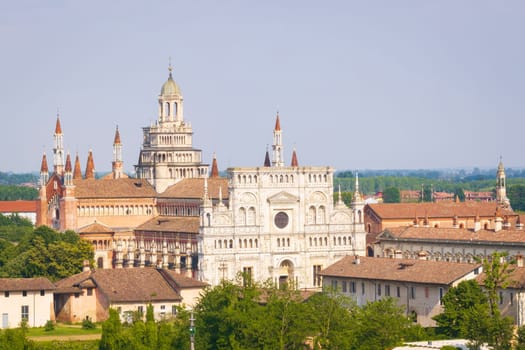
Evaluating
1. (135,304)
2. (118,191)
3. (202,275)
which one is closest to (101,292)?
(135,304)

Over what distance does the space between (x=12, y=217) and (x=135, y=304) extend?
8939 centimetres

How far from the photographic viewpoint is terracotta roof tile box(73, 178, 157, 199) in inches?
5561


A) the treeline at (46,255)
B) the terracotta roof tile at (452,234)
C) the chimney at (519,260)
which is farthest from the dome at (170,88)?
the chimney at (519,260)

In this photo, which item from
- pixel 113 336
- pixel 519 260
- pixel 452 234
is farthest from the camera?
pixel 452 234

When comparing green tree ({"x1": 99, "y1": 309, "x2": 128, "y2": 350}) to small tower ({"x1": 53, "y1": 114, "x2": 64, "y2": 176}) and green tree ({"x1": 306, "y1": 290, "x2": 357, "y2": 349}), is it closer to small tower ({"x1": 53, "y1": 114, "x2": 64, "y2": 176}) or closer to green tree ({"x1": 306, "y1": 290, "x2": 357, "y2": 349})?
green tree ({"x1": 306, "y1": 290, "x2": 357, "y2": 349})

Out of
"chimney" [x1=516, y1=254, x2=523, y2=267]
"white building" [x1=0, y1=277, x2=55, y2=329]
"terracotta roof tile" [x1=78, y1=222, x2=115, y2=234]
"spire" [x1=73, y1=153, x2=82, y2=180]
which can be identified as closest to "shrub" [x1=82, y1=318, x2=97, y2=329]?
"white building" [x1=0, y1=277, x2=55, y2=329]

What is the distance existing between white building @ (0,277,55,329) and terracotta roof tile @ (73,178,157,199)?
1481 inches

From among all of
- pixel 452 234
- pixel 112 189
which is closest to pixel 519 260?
pixel 452 234

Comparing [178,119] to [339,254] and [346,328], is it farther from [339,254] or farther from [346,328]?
[346,328]

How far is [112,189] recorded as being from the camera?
142m

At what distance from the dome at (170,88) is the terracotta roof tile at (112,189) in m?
10.5

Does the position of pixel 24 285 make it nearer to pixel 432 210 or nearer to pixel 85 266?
pixel 85 266

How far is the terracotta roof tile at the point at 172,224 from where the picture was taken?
128 meters

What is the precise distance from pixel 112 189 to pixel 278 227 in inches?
961
